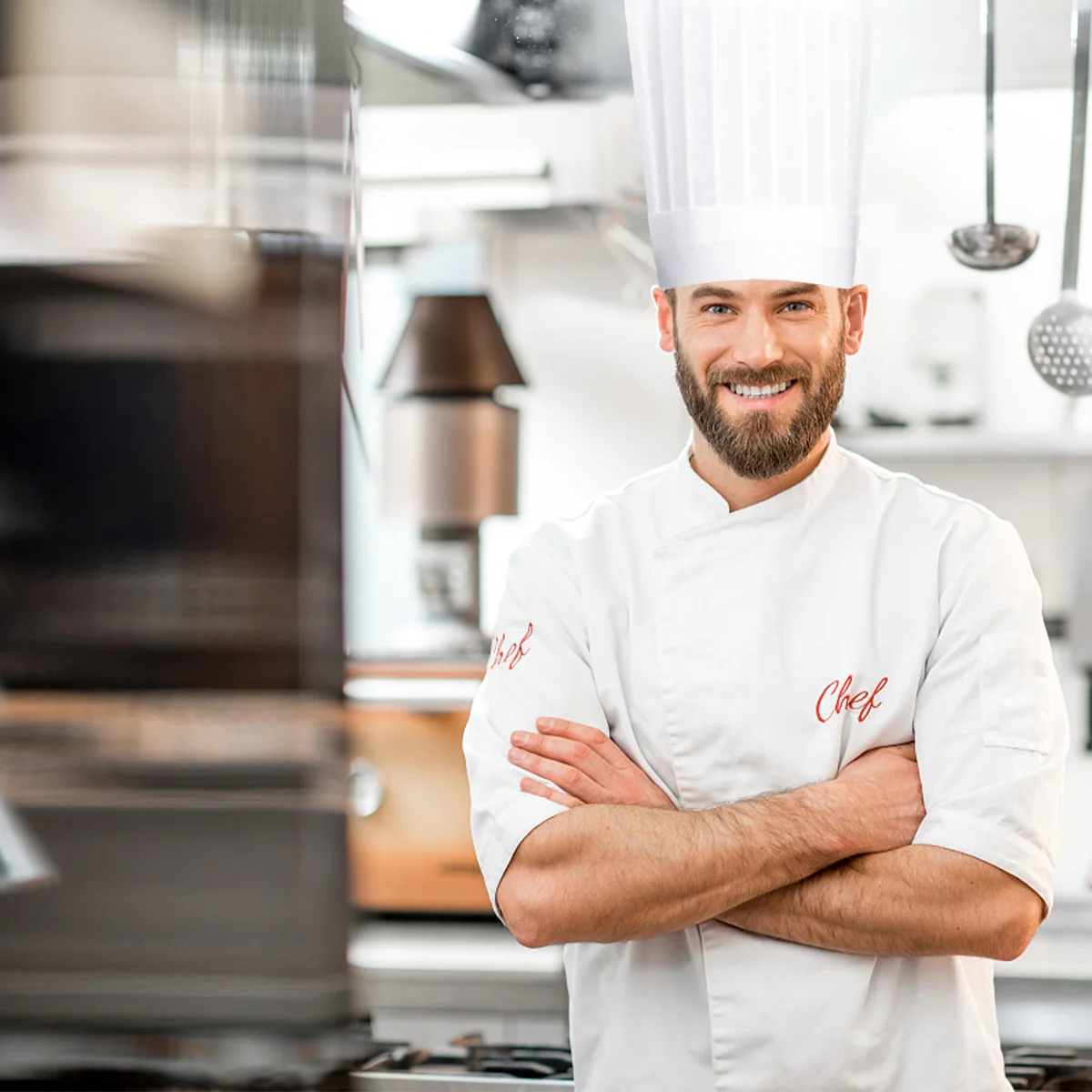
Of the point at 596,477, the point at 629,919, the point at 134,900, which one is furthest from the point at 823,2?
the point at 134,900

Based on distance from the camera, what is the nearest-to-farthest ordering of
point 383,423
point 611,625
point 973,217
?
point 611,625 → point 973,217 → point 383,423

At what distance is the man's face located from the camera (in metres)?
0.85

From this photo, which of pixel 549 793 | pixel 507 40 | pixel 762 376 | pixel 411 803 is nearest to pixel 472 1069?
pixel 549 793

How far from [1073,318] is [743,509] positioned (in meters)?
0.55

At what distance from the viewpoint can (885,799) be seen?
83cm

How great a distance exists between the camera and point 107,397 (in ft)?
11.4

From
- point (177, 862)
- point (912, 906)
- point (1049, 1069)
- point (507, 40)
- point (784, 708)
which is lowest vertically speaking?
point (177, 862)

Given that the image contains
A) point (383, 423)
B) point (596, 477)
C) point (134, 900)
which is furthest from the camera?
point (134, 900)

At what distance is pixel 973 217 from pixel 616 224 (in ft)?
1.59

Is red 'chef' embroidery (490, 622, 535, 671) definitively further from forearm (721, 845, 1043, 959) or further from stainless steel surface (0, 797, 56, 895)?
stainless steel surface (0, 797, 56, 895)

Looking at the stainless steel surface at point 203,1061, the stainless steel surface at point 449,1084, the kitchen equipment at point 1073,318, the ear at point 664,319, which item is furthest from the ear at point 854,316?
the stainless steel surface at point 203,1061

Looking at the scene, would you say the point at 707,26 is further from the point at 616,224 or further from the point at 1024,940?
the point at 616,224

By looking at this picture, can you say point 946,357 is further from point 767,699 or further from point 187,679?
point 187,679

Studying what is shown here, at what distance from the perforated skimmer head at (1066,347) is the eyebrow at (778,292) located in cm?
51
